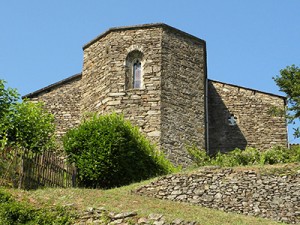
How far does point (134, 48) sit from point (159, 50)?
1.12 meters

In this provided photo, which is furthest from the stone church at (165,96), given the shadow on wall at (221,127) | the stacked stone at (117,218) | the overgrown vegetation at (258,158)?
the stacked stone at (117,218)

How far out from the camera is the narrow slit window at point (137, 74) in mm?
23516

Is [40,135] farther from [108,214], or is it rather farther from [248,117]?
[248,117]

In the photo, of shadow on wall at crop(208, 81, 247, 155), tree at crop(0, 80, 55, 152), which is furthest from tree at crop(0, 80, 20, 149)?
shadow on wall at crop(208, 81, 247, 155)

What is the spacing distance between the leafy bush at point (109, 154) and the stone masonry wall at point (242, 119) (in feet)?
22.2

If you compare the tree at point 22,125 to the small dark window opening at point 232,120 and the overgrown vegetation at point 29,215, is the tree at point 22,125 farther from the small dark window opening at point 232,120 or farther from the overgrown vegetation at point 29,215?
the small dark window opening at point 232,120

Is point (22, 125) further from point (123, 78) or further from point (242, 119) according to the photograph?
point (242, 119)

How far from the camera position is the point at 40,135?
65.8 feet

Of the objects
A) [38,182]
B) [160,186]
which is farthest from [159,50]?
[38,182]

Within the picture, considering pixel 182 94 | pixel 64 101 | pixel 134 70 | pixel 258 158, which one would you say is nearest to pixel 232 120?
pixel 182 94

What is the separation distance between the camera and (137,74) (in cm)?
2381

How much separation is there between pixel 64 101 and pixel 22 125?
250 inches

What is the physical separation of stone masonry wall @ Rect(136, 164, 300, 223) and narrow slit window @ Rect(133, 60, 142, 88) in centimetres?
688

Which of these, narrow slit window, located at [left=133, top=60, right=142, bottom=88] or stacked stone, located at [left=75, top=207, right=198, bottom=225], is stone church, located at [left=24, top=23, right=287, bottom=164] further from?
stacked stone, located at [left=75, top=207, right=198, bottom=225]
